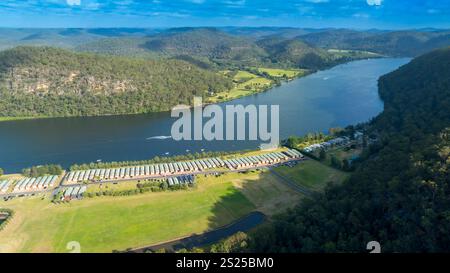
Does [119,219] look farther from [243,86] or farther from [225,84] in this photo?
[243,86]

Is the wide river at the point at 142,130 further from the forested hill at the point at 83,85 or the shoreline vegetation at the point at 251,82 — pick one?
the forested hill at the point at 83,85

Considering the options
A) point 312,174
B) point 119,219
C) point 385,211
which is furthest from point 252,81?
point 385,211

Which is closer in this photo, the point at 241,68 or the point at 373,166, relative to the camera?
the point at 373,166

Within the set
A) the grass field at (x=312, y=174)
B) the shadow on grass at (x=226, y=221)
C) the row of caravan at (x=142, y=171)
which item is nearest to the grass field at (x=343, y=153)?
the grass field at (x=312, y=174)
